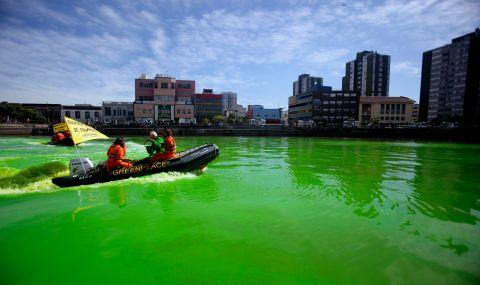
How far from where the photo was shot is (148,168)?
39.3ft

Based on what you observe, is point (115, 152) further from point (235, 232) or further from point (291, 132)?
point (291, 132)

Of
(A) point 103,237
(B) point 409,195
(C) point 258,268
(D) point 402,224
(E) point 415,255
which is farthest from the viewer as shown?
(B) point 409,195

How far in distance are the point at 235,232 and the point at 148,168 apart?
6.42 meters

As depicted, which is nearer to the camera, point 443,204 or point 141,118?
point 443,204

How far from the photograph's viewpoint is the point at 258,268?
5.23 m

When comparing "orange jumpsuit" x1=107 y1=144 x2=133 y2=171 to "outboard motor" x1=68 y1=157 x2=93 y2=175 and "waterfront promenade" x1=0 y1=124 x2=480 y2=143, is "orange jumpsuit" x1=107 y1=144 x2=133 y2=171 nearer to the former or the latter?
"outboard motor" x1=68 y1=157 x2=93 y2=175

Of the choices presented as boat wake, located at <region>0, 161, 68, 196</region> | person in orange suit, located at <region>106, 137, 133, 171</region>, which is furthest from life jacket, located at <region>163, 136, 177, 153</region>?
boat wake, located at <region>0, 161, 68, 196</region>

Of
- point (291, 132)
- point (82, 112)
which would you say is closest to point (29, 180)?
point (291, 132)

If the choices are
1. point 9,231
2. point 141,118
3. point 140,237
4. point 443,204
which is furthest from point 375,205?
point 141,118

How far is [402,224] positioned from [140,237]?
649 cm

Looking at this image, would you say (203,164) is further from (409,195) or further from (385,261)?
(385,261)

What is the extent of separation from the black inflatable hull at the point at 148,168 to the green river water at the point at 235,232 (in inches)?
14.5

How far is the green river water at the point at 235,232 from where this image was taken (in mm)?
5086

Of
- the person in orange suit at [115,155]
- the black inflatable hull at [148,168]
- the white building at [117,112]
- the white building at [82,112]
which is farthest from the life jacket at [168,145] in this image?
the white building at [82,112]
